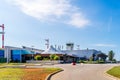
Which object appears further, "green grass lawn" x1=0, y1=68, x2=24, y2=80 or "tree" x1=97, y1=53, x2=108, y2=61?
"tree" x1=97, y1=53, x2=108, y2=61

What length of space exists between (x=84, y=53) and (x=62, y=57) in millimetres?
44057

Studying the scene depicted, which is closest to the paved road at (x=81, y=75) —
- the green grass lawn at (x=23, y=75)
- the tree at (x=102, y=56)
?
the green grass lawn at (x=23, y=75)

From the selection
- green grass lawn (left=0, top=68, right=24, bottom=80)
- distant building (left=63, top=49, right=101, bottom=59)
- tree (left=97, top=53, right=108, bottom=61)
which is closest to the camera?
Result: green grass lawn (left=0, top=68, right=24, bottom=80)

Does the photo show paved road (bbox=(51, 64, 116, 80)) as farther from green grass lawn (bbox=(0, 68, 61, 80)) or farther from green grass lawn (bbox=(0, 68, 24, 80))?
green grass lawn (bbox=(0, 68, 24, 80))

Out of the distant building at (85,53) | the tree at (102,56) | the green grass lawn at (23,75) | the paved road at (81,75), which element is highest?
the distant building at (85,53)

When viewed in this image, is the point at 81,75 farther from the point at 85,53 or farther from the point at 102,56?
the point at 102,56

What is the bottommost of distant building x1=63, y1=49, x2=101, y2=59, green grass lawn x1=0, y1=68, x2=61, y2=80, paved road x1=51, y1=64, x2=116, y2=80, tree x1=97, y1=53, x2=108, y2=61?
paved road x1=51, y1=64, x2=116, y2=80

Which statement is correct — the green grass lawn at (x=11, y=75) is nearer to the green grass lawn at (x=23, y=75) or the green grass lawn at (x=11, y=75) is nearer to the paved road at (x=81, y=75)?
the green grass lawn at (x=23, y=75)

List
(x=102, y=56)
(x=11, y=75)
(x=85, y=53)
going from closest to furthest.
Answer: (x=11, y=75)
(x=85, y=53)
(x=102, y=56)

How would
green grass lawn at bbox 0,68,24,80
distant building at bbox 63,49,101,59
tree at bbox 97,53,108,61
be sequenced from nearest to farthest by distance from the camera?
green grass lawn at bbox 0,68,24,80, tree at bbox 97,53,108,61, distant building at bbox 63,49,101,59

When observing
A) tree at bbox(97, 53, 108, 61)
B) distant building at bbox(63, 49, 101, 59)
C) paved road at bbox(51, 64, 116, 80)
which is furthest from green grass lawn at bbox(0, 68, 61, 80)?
tree at bbox(97, 53, 108, 61)

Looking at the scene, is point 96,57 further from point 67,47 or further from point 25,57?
point 25,57

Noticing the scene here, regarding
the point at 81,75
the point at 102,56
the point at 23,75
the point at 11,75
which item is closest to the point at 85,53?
the point at 102,56

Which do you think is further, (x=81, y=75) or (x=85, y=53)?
(x=85, y=53)
